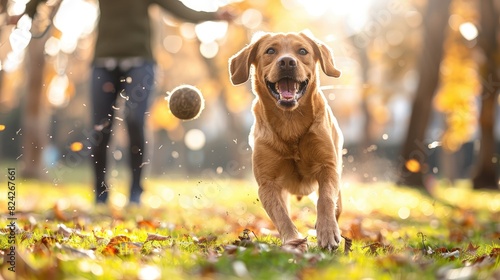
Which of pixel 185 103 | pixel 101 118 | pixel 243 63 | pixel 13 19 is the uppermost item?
pixel 13 19

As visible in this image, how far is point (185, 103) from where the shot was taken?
16.3 ft

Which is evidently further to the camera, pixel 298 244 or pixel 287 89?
pixel 287 89

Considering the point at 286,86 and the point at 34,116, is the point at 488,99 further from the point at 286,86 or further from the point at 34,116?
the point at 286,86

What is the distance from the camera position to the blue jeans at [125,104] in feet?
20.3

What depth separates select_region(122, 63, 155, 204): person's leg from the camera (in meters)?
6.16

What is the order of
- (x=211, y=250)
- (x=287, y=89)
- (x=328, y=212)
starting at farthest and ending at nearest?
(x=287, y=89) < (x=328, y=212) < (x=211, y=250)

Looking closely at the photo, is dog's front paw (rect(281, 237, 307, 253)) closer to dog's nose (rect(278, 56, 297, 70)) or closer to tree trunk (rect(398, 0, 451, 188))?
dog's nose (rect(278, 56, 297, 70))

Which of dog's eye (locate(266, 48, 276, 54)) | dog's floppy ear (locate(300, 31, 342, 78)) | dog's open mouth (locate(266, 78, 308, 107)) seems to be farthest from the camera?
dog's floppy ear (locate(300, 31, 342, 78))

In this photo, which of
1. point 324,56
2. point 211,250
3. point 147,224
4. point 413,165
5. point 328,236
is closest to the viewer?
point 211,250

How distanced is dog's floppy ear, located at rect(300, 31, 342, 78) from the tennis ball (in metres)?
0.96

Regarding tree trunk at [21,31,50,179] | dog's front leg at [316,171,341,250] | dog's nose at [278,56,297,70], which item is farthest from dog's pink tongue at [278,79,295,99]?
tree trunk at [21,31,50,179]

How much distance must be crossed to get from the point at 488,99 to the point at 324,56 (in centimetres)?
1136

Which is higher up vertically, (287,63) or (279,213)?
(287,63)

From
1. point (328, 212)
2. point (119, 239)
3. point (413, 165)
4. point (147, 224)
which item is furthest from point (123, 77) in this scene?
point (413, 165)
